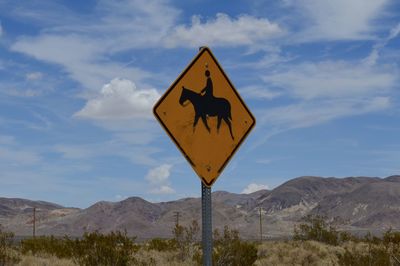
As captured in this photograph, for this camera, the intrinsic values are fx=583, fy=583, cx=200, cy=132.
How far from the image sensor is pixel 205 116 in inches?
220

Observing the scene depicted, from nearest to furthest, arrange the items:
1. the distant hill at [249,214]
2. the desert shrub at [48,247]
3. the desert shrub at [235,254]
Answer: the desert shrub at [235,254] → the desert shrub at [48,247] → the distant hill at [249,214]

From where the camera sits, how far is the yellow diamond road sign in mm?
5430

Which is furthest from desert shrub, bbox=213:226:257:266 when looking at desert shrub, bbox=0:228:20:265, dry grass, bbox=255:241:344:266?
desert shrub, bbox=0:228:20:265

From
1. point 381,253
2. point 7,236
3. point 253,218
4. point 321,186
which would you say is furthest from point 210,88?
point 321,186

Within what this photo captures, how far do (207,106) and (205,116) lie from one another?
0.32 feet

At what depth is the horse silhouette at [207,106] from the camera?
217 inches

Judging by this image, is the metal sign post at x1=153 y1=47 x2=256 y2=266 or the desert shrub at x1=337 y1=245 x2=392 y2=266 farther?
the desert shrub at x1=337 y1=245 x2=392 y2=266

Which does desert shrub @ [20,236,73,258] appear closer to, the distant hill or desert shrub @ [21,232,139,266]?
desert shrub @ [21,232,139,266]

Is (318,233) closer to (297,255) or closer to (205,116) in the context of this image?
(297,255)

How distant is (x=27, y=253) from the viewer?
22.9 meters

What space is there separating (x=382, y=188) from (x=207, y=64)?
156628 mm

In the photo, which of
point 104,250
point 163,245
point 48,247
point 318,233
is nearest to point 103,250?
point 104,250

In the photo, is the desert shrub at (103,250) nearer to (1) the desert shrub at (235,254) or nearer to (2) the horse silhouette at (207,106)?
(1) the desert shrub at (235,254)

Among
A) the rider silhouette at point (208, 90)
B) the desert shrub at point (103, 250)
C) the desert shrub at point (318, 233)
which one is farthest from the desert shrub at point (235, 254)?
the desert shrub at point (318, 233)
